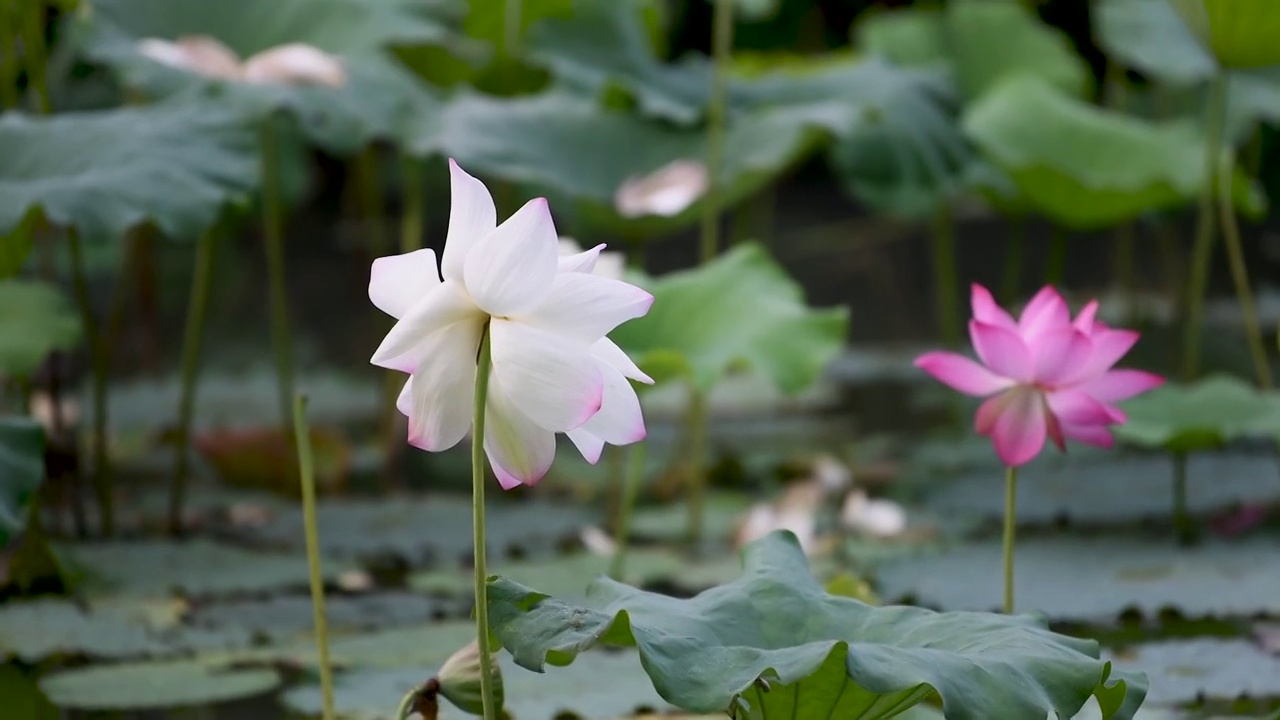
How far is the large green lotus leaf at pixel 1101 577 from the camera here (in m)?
1.39

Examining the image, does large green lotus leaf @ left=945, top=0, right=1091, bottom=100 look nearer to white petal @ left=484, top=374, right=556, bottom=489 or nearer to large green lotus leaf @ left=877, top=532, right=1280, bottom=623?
large green lotus leaf @ left=877, top=532, right=1280, bottom=623

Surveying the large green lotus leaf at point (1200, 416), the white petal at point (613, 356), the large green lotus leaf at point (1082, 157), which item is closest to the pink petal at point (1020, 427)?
the white petal at point (613, 356)

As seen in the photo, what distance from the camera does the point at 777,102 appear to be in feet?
7.41

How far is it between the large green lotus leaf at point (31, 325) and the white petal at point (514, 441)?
2.80ft

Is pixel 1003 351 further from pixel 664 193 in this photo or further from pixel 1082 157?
pixel 1082 157

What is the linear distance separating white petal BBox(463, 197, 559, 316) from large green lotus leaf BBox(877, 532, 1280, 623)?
0.81 metres

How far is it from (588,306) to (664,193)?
46.8 inches

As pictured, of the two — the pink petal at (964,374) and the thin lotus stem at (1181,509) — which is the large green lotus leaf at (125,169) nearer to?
the pink petal at (964,374)

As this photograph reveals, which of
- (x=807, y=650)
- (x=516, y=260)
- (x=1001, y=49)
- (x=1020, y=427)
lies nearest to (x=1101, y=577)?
(x=1020, y=427)

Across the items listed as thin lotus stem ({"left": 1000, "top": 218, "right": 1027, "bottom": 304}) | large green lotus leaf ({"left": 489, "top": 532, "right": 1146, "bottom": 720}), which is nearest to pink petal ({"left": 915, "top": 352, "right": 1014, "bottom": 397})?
large green lotus leaf ({"left": 489, "top": 532, "right": 1146, "bottom": 720})

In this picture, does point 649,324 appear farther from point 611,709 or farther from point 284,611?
point 611,709

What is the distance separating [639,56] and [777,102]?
0.23 m

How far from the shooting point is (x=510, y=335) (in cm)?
71

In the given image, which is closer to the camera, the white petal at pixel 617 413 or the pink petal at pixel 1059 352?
the white petal at pixel 617 413
